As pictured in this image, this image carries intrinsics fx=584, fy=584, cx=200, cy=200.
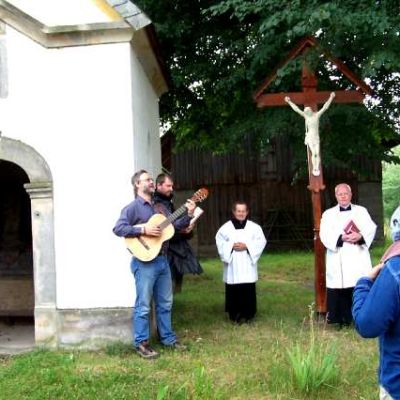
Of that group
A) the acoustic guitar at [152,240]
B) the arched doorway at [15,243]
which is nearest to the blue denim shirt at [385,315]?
the acoustic guitar at [152,240]

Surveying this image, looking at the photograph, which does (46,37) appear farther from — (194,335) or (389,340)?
(389,340)

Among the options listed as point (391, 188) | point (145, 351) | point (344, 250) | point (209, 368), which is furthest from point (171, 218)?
point (391, 188)

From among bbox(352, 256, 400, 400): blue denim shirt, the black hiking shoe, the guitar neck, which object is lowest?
the black hiking shoe

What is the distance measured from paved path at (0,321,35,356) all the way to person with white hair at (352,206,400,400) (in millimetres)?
4800

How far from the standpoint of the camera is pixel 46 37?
645cm

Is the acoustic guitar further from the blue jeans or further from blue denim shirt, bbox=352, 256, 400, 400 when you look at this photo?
blue denim shirt, bbox=352, 256, 400, 400

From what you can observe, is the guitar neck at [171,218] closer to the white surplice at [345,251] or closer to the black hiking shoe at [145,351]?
the black hiking shoe at [145,351]

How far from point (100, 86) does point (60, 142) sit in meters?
0.76

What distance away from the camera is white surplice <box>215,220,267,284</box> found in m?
7.80

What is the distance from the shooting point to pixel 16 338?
7.43 m

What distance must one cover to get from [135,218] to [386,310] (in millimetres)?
3858

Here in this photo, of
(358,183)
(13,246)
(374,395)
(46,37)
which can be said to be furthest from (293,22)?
(358,183)

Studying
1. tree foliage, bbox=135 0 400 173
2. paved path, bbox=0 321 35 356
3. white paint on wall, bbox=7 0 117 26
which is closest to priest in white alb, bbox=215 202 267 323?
tree foliage, bbox=135 0 400 173

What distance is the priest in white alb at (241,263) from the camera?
307 inches
